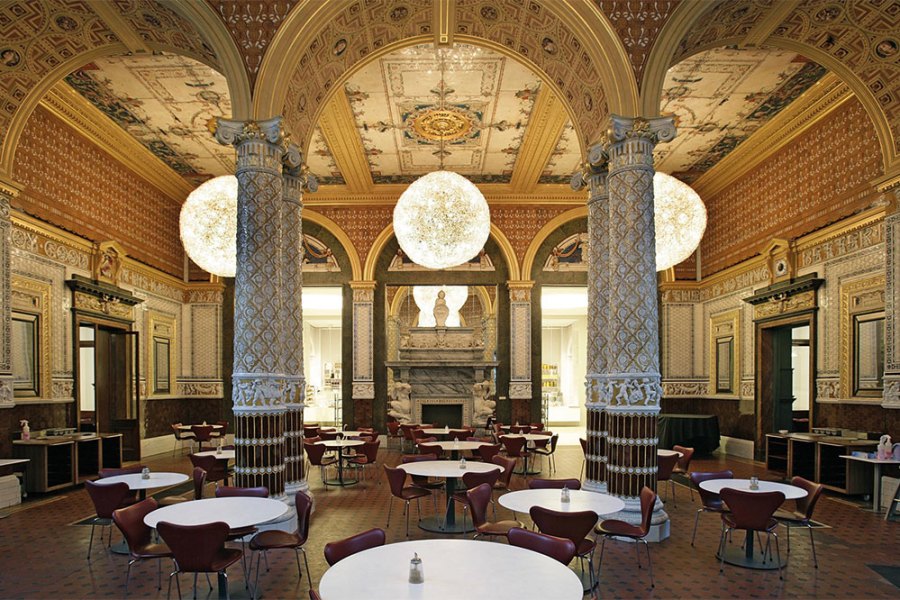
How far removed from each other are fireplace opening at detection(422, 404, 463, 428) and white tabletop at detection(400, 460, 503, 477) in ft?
26.8

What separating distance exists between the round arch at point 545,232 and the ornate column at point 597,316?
305 inches

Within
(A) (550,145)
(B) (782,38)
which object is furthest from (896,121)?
(A) (550,145)

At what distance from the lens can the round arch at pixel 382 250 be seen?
1548 centimetres

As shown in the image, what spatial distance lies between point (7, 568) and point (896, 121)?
10.8 meters

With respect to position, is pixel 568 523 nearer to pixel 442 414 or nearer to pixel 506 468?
pixel 506 468

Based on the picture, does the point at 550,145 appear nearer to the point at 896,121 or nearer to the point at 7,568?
the point at 896,121

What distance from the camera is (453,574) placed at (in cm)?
329

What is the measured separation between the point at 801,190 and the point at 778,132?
1170 mm

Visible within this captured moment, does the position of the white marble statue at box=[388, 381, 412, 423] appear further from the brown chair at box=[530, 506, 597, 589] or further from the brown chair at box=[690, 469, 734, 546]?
the brown chair at box=[530, 506, 597, 589]

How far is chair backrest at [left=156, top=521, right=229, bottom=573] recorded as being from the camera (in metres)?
4.11

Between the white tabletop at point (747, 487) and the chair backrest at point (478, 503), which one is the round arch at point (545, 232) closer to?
the white tabletop at point (747, 487)

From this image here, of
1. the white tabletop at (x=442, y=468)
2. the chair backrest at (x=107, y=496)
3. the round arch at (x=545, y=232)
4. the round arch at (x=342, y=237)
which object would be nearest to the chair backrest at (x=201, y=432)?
the round arch at (x=342, y=237)

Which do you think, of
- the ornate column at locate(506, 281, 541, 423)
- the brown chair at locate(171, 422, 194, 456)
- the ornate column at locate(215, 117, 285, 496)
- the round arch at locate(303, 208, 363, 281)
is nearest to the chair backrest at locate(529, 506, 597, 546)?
the ornate column at locate(215, 117, 285, 496)

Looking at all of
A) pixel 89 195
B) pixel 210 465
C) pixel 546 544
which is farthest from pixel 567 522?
pixel 89 195
